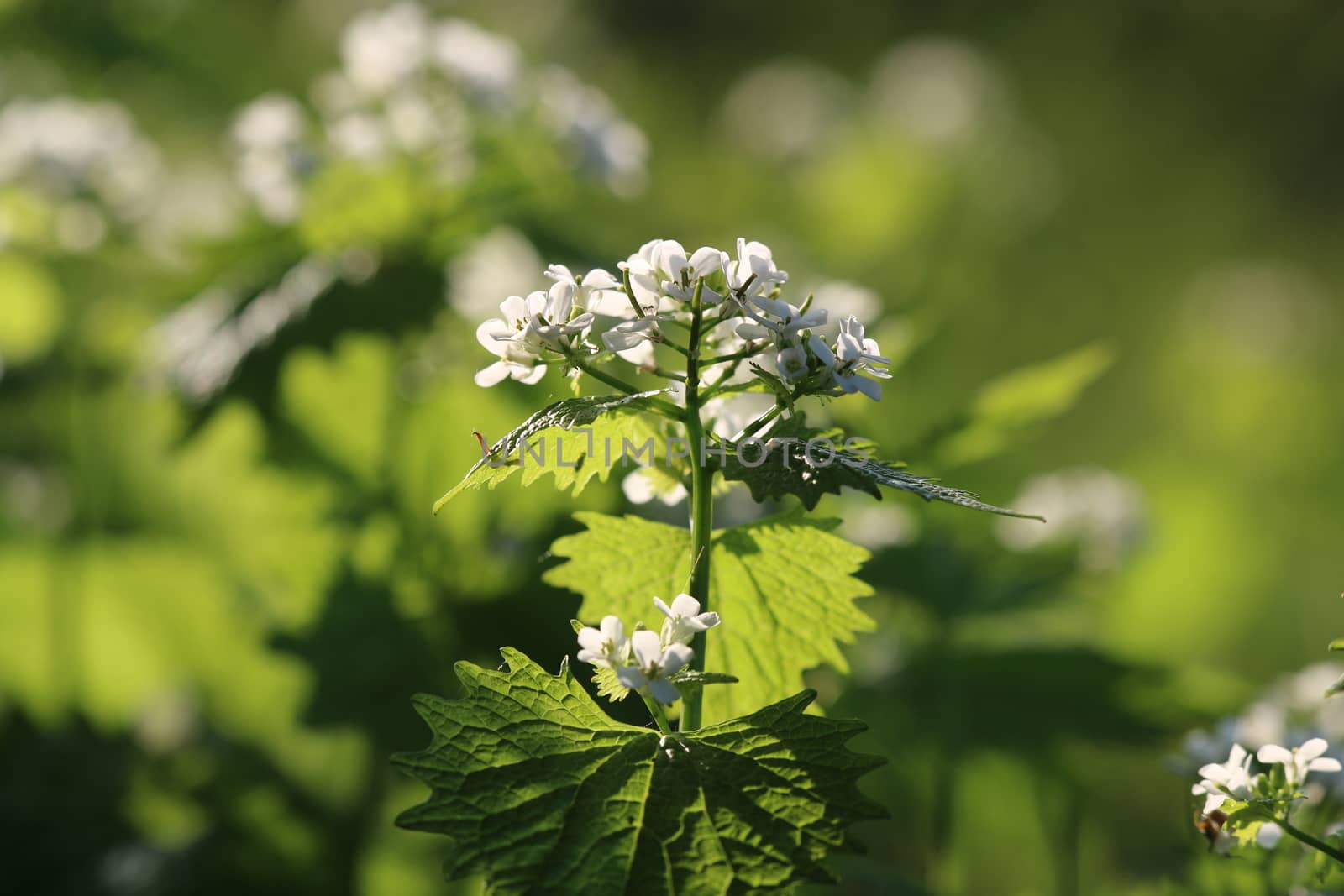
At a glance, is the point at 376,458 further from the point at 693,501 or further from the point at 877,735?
the point at 693,501

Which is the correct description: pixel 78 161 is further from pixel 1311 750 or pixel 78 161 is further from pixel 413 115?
pixel 1311 750

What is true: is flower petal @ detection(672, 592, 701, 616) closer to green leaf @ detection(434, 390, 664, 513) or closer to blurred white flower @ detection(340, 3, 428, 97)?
green leaf @ detection(434, 390, 664, 513)

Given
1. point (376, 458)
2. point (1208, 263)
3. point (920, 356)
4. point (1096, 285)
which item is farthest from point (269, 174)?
point (1208, 263)

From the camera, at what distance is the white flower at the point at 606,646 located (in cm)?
136

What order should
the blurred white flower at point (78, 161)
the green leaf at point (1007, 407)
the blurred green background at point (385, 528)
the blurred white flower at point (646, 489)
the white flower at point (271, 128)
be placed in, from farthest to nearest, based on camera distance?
1. the blurred white flower at point (78, 161)
2. the white flower at point (271, 128)
3. the blurred green background at point (385, 528)
4. the green leaf at point (1007, 407)
5. the blurred white flower at point (646, 489)

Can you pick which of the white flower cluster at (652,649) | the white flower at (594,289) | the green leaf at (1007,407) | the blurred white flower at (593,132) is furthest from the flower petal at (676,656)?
the blurred white flower at (593,132)

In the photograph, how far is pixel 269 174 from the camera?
2908 mm

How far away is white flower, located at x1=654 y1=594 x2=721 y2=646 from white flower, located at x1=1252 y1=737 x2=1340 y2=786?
2.37ft

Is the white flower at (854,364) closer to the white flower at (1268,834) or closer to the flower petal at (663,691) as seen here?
the flower petal at (663,691)

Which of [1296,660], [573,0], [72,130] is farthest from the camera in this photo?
[573,0]

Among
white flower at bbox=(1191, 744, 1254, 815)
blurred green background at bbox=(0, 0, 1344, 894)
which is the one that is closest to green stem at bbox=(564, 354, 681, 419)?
blurred green background at bbox=(0, 0, 1344, 894)

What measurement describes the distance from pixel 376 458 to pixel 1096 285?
238 inches

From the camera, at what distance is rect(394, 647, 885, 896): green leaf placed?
4.27ft

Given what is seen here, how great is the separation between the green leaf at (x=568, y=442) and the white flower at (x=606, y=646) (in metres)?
0.16
